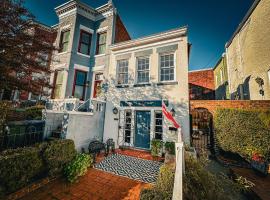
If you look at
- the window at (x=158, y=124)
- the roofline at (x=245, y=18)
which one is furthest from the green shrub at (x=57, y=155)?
the roofline at (x=245, y=18)

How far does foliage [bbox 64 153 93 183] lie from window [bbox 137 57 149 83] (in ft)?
20.1

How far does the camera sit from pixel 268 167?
5363mm

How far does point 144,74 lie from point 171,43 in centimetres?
268

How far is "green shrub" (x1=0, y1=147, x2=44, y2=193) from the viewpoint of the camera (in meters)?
3.96

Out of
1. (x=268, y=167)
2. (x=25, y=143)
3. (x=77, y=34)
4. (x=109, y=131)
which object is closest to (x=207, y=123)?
(x=268, y=167)

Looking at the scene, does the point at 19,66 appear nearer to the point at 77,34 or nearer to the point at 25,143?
the point at 25,143

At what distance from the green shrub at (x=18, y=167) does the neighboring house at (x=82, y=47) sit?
6308 millimetres

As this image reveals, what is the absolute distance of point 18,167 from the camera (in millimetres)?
4281

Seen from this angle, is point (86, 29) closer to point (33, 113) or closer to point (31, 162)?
point (33, 113)

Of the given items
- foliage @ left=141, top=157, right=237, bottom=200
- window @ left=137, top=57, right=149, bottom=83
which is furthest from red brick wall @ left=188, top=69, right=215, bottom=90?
foliage @ left=141, top=157, right=237, bottom=200

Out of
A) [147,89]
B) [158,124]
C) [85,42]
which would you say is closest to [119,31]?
[85,42]

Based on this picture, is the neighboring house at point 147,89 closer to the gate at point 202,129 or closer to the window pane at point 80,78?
the gate at point 202,129

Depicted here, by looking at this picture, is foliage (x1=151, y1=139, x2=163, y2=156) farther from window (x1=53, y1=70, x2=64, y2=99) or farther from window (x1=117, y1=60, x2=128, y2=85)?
window (x1=53, y1=70, x2=64, y2=99)

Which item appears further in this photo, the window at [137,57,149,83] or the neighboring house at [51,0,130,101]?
the neighboring house at [51,0,130,101]
